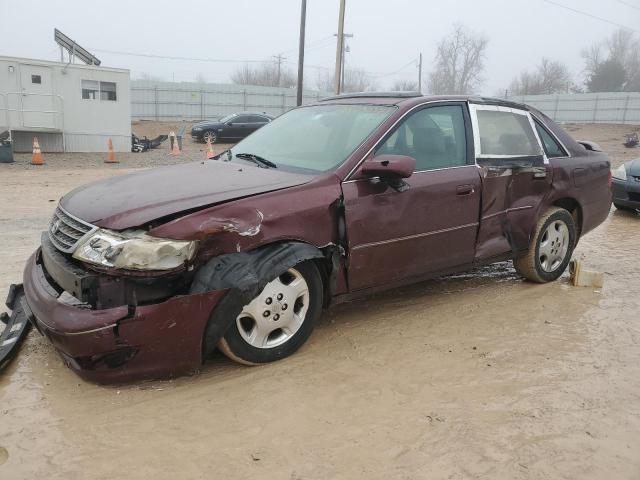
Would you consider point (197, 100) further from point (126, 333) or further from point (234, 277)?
point (126, 333)

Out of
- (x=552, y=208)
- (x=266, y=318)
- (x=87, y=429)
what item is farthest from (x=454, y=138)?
(x=87, y=429)

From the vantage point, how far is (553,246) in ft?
16.6

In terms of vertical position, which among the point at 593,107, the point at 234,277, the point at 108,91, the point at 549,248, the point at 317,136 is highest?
the point at 593,107

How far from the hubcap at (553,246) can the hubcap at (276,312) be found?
2620mm

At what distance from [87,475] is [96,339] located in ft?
2.18

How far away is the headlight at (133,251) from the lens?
111 inches

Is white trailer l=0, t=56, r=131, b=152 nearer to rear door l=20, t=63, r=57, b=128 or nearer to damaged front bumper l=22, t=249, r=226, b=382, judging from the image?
rear door l=20, t=63, r=57, b=128

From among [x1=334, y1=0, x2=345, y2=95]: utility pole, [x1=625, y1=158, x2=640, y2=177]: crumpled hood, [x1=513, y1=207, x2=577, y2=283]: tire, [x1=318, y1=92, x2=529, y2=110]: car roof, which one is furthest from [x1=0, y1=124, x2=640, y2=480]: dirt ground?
[x1=334, y1=0, x2=345, y2=95]: utility pole

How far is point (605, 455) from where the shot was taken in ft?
8.43

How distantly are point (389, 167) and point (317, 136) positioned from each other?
32.1 inches

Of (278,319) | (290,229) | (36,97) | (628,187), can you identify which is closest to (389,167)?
(290,229)

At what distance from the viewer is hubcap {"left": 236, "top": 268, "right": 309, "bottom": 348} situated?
10.5 ft

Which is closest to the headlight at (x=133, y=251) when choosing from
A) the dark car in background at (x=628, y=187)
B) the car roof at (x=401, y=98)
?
the car roof at (x=401, y=98)

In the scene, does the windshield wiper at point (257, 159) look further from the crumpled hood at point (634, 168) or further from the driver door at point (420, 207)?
the crumpled hood at point (634, 168)
